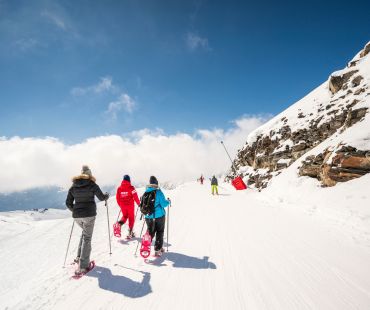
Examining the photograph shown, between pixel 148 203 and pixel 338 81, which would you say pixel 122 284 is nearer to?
pixel 148 203

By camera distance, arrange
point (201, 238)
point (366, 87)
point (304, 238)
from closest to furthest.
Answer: point (304, 238) < point (201, 238) < point (366, 87)

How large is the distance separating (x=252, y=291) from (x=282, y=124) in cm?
2992

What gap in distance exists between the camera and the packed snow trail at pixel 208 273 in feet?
14.1

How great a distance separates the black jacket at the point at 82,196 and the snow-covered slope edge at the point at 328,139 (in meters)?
12.9

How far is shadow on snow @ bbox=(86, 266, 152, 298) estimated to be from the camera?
4.62 m

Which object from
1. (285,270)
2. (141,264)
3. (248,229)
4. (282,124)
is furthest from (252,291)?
(282,124)

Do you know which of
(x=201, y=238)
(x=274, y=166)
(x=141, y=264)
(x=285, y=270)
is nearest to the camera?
(x=285, y=270)

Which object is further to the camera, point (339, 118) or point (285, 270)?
point (339, 118)

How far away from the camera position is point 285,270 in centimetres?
549

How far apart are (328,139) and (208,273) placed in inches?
663

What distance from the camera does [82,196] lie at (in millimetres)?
5809

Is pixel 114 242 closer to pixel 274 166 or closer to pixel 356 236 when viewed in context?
pixel 356 236

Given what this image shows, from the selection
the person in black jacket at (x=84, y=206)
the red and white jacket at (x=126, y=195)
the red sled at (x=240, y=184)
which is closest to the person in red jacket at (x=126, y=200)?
the red and white jacket at (x=126, y=195)

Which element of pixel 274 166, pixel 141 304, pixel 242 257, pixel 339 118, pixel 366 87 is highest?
pixel 366 87
